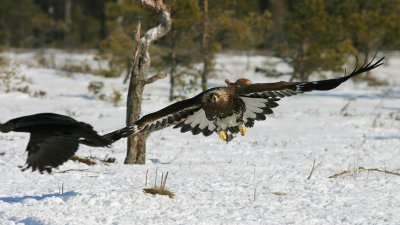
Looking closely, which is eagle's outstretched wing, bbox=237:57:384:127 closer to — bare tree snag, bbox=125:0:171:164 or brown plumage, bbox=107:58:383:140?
brown plumage, bbox=107:58:383:140

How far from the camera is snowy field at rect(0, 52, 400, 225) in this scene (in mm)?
6762

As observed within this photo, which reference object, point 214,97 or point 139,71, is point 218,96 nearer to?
point 214,97

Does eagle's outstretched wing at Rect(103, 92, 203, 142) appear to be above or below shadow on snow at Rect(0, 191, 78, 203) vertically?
above

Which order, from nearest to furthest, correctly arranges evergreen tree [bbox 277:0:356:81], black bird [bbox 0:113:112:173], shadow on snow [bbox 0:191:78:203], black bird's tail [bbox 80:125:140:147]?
1. black bird [bbox 0:113:112:173]
2. black bird's tail [bbox 80:125:140:147]
3. shadow on snow [bbox 0:191:78:203]
4. evergreen tree [bbox 277:0:356:81]

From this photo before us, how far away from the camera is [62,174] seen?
889 centimetres

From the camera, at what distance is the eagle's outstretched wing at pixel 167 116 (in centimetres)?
709

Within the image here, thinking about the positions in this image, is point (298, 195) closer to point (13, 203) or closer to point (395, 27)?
point (13, 203)

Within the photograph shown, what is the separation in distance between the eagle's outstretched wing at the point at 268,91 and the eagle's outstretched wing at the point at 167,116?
0.59m

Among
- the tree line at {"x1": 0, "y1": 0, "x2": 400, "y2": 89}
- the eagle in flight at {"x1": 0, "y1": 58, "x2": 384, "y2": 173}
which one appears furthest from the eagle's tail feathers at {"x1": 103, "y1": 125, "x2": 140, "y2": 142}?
the tree line at {"x1": 0, "y1": 0, "x2": 400, "y2": 89}

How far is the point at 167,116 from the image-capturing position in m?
7.43

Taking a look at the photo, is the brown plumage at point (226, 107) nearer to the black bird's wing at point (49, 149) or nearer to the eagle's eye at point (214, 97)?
the eagle's eye at point (214, 97)

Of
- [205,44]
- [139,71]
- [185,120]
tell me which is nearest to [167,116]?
[185,120]

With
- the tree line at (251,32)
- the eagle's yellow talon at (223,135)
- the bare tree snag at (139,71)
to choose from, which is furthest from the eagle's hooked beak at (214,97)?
the tree line at (251,32)

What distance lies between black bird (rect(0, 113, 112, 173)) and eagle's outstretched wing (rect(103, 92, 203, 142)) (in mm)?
769
